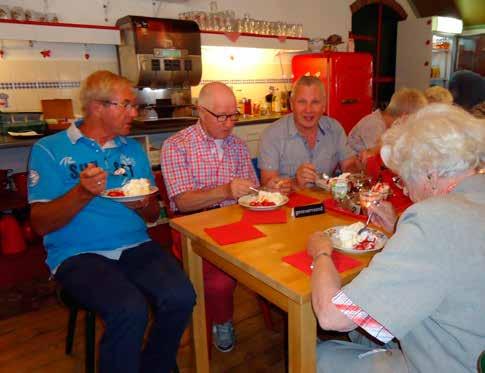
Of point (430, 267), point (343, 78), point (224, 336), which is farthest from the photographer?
point (343, 78)

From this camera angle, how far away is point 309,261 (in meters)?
1.22

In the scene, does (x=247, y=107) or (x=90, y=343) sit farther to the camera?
(x=247, y=107)

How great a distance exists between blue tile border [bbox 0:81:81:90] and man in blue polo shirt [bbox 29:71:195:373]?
2.05m

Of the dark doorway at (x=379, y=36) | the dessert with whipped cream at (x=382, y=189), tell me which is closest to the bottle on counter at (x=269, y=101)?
the dark doorway at (x=379, y=36)

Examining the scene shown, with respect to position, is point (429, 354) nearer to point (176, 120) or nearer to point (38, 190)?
point (38, 190)

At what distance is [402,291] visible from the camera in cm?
83

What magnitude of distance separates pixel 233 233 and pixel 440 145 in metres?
0.76

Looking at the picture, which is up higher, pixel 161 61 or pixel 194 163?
pixel 161 61

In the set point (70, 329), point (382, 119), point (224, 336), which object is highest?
point (382, 119)

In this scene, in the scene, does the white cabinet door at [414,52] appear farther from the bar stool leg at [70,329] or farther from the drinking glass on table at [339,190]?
the bar stool leg at [70,329]

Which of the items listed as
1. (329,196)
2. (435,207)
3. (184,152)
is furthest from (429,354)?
(184,152)

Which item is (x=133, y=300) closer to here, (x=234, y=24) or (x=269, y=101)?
(x=234, y=24)

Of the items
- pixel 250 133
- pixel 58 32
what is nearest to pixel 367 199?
pixel 250 133

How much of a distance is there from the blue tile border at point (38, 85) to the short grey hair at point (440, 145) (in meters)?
3.40
